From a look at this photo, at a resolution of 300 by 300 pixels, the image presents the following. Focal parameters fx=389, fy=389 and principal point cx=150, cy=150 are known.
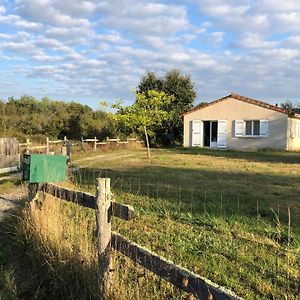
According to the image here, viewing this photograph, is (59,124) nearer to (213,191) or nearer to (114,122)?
(114,122)

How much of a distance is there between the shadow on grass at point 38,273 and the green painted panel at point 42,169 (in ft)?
2.57

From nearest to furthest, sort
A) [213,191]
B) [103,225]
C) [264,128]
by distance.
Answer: [103,225]
[213,191]
[264,128]

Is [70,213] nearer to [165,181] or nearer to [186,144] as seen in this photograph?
[165,181]

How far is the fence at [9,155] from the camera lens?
49.4 ft

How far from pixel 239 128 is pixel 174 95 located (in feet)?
27.7

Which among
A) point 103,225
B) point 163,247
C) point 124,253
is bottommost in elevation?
point 163,247

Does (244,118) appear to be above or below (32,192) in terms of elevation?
above

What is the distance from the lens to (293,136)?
27.5 m

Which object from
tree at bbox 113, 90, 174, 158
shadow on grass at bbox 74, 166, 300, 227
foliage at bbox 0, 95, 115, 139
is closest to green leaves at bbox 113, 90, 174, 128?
tree at bbox 113, 90, 174, 158

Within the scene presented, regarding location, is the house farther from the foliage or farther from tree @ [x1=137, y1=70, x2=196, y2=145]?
the foliage

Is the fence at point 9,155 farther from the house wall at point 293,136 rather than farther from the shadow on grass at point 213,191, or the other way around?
the house wall at point 293,136

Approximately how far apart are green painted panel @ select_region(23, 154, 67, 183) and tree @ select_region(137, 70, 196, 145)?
2626cm

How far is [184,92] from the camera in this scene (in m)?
35.0

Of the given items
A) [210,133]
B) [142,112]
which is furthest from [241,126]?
[142,112]
